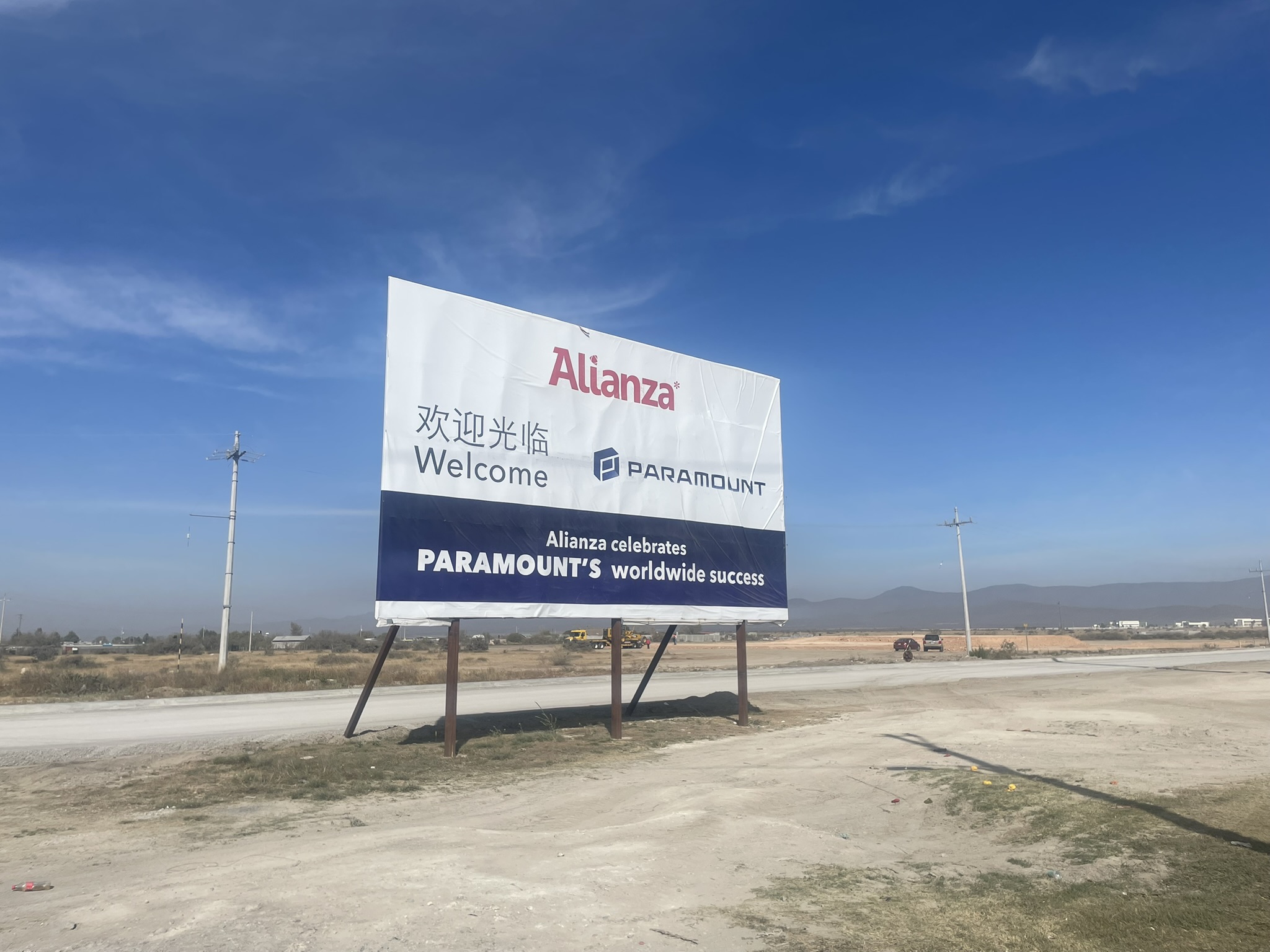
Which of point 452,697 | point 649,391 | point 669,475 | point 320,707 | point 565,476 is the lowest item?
point 320,707

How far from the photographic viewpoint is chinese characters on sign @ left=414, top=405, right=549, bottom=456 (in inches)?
548

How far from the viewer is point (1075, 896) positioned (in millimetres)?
6000

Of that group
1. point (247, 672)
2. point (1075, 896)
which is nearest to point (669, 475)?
point (1075, 896)

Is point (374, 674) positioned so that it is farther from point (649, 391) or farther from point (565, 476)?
point (649, 391)

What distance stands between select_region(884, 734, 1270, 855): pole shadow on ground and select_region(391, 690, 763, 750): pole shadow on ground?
7.08 m

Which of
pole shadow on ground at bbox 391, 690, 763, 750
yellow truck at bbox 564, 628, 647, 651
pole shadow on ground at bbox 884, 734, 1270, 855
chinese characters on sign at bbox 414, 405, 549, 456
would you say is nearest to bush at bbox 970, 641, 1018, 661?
yellow truck at bbox 564, 628, 647, 651

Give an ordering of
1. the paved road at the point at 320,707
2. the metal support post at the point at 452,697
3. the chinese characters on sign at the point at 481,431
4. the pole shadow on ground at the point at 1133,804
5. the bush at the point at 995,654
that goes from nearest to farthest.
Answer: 1. the pole shadow on ground at the point at 1133,804
2. the metal support post at the point at 452,697
3. the chinese characters on sign at the point at 481,431
4. the paved road at the point at 320,707
5. the bush at the point at 995,654

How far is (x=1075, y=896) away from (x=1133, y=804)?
10.6 ft

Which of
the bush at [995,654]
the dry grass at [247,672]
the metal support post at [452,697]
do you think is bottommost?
the bush at [995,654]

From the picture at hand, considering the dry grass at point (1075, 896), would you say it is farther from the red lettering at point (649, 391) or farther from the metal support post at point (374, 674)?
the red lettering at point (649, 391)

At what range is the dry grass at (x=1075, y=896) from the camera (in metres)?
5.22

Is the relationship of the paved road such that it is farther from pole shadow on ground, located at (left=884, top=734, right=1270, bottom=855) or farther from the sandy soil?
pole shadow on ground, located at (left=884, top=734, right=1270, bottom=855)

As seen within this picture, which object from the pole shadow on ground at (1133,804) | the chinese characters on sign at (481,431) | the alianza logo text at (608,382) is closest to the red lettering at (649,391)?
the alianza logo text at (608,382)

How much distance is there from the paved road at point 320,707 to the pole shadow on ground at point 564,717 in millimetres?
1312
